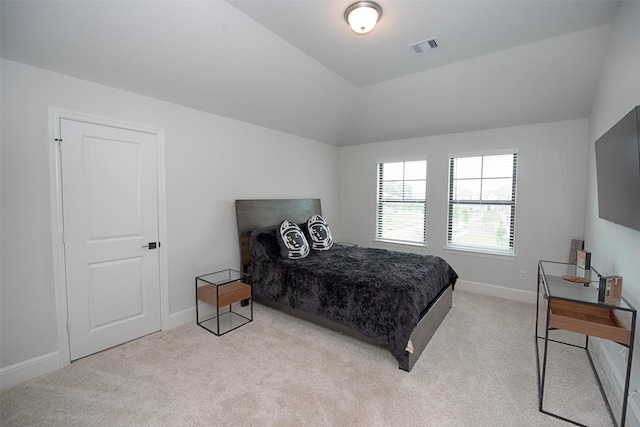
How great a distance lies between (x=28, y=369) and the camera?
2.13 meters

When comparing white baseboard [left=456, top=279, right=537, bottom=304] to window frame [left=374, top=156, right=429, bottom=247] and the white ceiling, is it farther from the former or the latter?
the white ceiling

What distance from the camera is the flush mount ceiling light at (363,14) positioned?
84.9 inches

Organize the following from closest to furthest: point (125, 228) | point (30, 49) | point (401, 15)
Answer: point (30, 49), point (401, 15), point (125, 228)

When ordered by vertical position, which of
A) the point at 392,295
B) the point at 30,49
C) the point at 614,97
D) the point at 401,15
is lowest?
the point at 392,295

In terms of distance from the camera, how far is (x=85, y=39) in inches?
81.9

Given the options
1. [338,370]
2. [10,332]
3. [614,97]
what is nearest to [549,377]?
[338,370]

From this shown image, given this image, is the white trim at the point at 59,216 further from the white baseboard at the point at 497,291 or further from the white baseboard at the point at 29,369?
the white baseboard at the point at 497,291

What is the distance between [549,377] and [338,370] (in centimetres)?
167

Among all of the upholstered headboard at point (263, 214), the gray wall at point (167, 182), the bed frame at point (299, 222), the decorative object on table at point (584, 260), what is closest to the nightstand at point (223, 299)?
the gray wall at point (167, 182)

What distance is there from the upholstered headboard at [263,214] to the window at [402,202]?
54.3 inches

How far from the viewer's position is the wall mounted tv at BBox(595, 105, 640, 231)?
61.2 inches

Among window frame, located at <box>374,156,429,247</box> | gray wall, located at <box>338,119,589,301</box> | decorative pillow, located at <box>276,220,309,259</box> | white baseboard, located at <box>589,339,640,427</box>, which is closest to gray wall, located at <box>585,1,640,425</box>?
white baseboard, located at <box>589,339,640,427</box>

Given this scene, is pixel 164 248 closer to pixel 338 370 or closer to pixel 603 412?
pixel 338 370

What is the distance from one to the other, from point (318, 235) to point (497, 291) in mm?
2683
